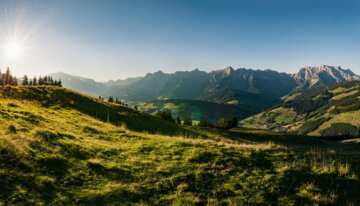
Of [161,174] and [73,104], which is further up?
[73,104]

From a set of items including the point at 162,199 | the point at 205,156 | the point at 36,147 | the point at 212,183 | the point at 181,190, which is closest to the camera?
the point at 162,199

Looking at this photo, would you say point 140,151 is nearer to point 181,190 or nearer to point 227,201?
point 181,190

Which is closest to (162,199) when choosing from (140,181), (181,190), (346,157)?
(181,190)

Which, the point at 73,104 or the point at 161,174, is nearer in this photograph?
the point at 161,174

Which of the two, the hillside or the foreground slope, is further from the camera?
the hillside

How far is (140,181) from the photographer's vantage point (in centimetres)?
1395

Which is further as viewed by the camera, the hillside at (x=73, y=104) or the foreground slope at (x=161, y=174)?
the hillside at (x=73, y=104)

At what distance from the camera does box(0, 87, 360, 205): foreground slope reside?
12086 millimetres

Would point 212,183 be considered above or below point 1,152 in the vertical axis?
below

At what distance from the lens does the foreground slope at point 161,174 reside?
1209 centimetres

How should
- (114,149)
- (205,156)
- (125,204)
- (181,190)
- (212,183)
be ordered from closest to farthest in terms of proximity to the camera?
(125,204), (181,190), (212,183), (205,156), (114,149)

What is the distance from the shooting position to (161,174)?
1503 cm

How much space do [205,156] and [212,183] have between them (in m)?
4.15

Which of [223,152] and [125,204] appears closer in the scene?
[125,204]
